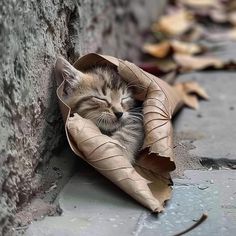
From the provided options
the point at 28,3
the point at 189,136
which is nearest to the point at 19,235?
the point at 28,3

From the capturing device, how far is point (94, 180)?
3006 mm

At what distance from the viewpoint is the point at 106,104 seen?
3.12 m

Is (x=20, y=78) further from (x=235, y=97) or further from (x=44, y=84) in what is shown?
(x=235, y=97)

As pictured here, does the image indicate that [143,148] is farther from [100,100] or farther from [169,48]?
[169,48]

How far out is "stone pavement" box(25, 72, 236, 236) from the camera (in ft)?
8.57

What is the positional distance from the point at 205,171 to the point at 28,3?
1121mm

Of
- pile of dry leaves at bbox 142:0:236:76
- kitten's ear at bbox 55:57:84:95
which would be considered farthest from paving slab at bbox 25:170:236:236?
pile of dry leaves at bbox 142:0:236:76

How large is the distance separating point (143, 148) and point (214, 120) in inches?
39.0

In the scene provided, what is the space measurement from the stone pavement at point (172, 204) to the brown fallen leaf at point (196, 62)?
1.42m

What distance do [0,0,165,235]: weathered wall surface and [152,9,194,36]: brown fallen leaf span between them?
228 cm

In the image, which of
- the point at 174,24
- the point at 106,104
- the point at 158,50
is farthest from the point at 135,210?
the point at 174,24

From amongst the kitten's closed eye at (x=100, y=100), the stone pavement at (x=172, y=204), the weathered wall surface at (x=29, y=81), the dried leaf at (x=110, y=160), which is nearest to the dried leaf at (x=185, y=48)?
the weathered wall surface at (x=29, y=81)

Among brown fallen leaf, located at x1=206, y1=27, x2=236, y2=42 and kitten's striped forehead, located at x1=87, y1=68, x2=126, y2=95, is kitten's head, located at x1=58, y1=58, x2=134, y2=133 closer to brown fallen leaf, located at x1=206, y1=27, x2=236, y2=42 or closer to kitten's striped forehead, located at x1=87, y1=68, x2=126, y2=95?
kitten's striped forehead, located at x1=87, y1=68, x2=126, y2=95

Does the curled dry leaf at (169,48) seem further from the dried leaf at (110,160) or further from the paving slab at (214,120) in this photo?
the dried leaf at (110,160)
